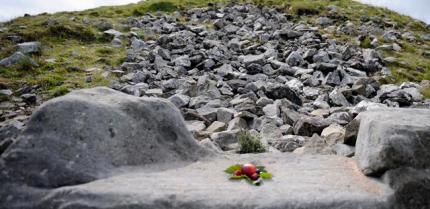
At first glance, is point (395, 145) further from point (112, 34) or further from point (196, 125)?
point (112, 34)

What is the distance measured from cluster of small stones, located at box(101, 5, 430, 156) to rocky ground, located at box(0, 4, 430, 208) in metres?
0.06

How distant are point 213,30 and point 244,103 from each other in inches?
516

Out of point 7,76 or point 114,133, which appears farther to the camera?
point 7,76

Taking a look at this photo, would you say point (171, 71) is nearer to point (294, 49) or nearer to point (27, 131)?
point (294, 49)

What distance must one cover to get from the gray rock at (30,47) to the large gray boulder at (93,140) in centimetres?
1518

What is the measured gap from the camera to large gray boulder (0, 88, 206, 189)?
753 cm

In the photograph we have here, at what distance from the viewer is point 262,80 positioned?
2066cm

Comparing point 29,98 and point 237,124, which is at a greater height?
point 237,124

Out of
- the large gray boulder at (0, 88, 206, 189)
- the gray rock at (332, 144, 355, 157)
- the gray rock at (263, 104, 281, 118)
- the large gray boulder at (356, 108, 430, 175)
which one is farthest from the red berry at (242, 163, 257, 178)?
the gray rock at (263, 104, 281, 118)

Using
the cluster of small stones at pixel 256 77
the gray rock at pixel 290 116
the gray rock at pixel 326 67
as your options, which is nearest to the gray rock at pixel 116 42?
the cluster of small stones at pixel 256 77

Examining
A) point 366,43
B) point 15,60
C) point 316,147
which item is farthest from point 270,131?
point 366,43

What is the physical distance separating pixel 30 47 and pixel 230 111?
11933mm

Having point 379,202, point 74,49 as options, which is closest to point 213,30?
point 74,49

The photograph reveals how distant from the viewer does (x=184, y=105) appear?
57.1 feet
